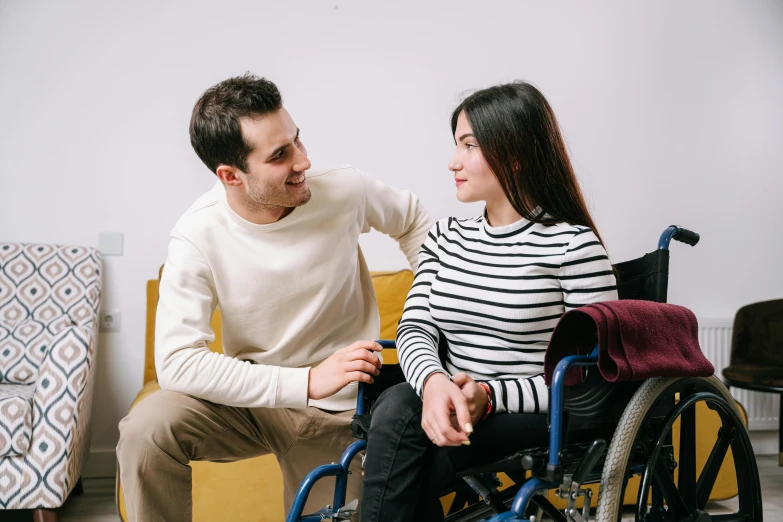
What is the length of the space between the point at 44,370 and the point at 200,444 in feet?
3.37

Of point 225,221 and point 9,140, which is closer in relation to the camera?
point 225,221

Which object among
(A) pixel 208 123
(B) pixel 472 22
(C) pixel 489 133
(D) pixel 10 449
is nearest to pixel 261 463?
(D) pixel 10 449

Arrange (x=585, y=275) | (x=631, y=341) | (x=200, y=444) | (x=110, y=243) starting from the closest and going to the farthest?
(x=631, y=341) < (x=585, y=275) < (x=200, y=444) < (x=110, y=243)

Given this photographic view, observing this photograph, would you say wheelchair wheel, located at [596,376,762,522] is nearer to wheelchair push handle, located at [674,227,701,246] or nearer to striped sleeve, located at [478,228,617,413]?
striped sleeve, located at [478,228,617,413]

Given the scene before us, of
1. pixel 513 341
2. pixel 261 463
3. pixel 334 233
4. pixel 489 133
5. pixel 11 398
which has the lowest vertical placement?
pixel 261 463

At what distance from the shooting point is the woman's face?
129cm

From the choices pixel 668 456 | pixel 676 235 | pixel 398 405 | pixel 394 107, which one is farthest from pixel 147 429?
pixel 394 107

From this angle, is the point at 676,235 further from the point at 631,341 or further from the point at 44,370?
the point at 44,370

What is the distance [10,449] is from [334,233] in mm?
1269

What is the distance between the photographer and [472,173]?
1292 mm

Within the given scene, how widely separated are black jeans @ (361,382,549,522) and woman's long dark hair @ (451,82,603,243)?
1.27 feet

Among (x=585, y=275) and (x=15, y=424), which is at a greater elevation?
(x=585, y=275)

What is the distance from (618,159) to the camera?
3109 mm

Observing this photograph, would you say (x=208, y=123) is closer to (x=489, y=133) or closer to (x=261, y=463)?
(x=489, y=133)
